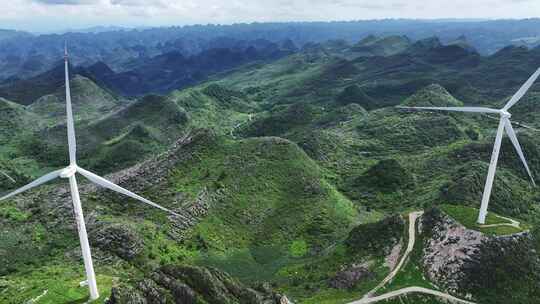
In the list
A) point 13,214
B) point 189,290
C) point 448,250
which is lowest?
point 13,214

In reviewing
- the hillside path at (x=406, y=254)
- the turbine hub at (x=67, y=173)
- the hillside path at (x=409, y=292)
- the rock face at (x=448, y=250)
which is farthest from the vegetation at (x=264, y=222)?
the turbine hub at (x=67, y=173)

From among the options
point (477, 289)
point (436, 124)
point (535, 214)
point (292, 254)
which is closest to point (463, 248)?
point (477, 289)

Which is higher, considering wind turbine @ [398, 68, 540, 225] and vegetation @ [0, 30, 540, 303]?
wind turbine @ [398, 68, 540, 225]

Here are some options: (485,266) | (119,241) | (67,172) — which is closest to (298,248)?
(119,241)

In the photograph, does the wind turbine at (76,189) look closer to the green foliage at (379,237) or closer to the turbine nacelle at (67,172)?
the turbine nacelle at (67,172)

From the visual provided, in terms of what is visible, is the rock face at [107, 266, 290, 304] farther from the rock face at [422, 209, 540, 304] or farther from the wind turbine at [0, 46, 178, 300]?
the rock face at [422, 209, 540, 304]

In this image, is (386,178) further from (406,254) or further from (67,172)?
(67,172)

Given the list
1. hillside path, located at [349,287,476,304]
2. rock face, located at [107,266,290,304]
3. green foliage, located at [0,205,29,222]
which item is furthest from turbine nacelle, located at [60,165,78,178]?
green foliage, located at [0,205,29,222]
